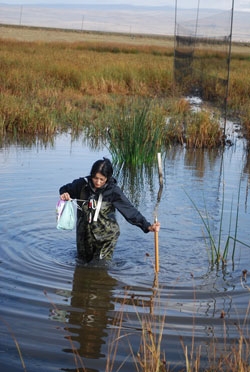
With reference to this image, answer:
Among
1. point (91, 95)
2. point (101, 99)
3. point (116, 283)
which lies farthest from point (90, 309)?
point (91, 95)

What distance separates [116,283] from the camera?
23.8ft

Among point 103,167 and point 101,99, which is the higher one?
point 103,167

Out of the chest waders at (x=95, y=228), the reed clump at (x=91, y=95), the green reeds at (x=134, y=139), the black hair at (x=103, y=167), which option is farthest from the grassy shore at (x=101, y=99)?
the black hair at (x=103, y=167)

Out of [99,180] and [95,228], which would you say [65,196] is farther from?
[95,228]

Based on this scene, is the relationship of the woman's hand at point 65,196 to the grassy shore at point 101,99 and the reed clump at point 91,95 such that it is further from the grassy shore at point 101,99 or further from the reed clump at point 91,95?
the reed clump at point 91,95

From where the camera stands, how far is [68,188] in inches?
295

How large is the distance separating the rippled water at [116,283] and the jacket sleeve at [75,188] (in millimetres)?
717

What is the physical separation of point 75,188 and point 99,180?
0.42m

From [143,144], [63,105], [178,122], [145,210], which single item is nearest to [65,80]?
[63,105]

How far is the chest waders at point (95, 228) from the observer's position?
736 cm

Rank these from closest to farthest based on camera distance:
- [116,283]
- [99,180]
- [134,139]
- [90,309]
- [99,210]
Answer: [90,309] → [99,180] → [116,283] → [99,210] → [134,139]

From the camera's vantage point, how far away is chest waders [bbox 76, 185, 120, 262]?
7.36 m

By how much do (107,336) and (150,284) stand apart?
5.42 feet

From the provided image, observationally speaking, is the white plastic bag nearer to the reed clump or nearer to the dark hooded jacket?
the dark hooded jacket
